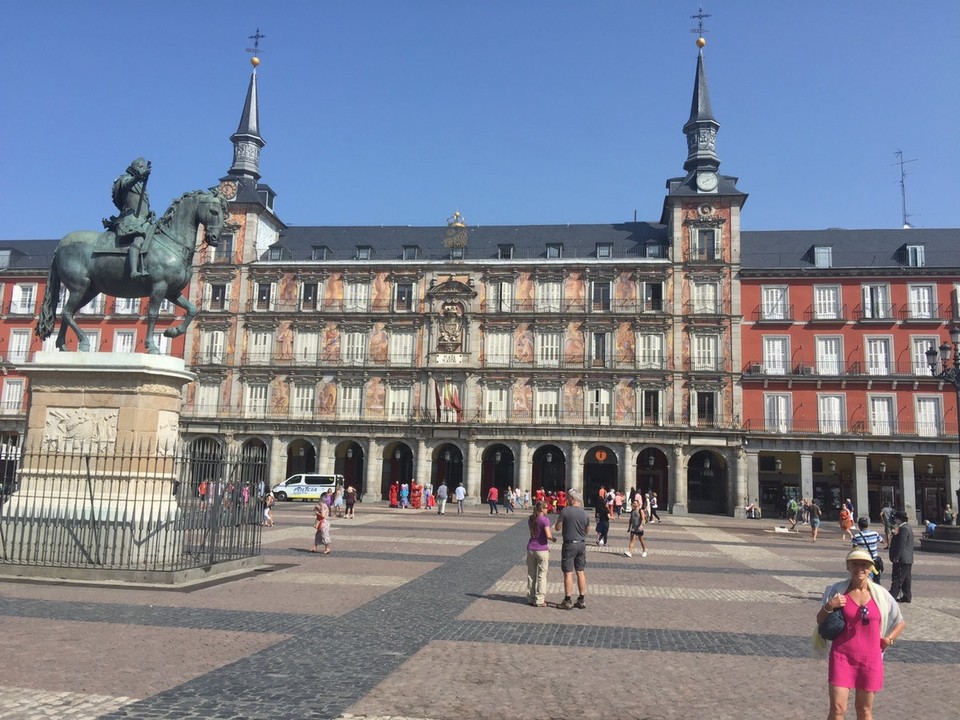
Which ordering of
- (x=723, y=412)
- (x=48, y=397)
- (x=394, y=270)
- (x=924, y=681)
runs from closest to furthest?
1. (x=924, y=681)
2. (x=48, y=397)
3. (x=723, y=412)
4. (x=394, y=270)

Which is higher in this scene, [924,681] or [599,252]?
[599,252]

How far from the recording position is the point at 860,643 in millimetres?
4770

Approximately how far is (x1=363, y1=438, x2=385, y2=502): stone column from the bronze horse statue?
32.9 metres

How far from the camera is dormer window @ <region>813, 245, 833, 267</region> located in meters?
45.1

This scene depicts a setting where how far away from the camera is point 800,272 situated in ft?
145

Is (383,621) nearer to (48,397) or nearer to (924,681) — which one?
(924,681)

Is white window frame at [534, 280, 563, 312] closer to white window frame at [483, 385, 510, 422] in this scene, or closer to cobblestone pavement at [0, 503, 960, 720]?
white window frame at [483, 385, 510, 422]

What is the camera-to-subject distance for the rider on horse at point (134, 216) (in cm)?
1213

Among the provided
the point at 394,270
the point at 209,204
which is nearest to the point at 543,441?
the point at 394,270

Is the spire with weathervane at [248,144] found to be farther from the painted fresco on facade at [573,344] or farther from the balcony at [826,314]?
the balcony at [826,314]

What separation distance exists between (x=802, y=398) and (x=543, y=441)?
48.6ft

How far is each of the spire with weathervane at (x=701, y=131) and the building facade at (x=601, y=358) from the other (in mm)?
188

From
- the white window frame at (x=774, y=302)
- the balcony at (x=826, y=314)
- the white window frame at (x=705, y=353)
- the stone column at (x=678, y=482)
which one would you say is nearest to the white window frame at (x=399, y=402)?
the stone column at (x=678, y=482)

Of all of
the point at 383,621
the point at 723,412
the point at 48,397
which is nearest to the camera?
the point at 383,621
